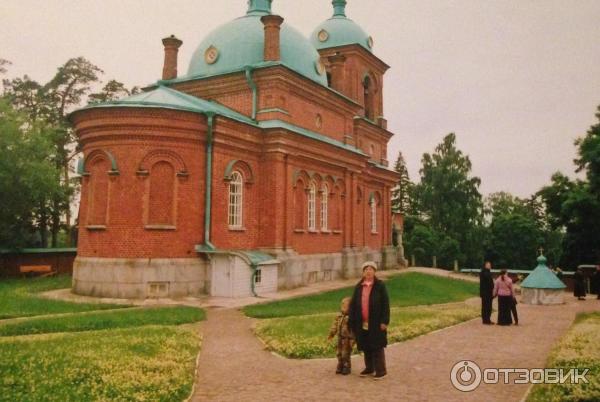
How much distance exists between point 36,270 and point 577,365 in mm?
25195

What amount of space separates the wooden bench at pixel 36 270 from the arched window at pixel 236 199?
11.3 m

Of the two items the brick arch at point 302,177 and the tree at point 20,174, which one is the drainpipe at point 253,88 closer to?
the brick arch at point 302,177

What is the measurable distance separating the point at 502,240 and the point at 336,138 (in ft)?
112

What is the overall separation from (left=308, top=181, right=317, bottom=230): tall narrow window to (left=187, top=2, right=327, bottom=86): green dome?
513 centimetres

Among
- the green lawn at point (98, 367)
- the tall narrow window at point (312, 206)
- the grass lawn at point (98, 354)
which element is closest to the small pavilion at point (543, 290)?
the tall narrow window at point (312, 206)

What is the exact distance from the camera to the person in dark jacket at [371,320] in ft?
25.5

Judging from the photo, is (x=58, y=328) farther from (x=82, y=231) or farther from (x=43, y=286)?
(x=43, y=286)

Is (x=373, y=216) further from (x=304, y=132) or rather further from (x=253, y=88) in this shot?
(x=253, y=88)

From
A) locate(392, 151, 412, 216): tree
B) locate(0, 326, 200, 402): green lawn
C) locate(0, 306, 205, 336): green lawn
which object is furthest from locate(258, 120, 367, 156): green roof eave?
locate(392, 151, 412, 216): tree

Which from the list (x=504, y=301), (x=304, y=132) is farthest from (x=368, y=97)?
(x=504, y=301)

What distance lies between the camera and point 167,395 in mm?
6664

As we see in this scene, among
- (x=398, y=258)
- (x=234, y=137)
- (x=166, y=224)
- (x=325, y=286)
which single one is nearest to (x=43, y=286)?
(x=166, y=224)

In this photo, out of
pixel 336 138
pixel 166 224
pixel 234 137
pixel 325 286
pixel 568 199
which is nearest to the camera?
pixel 166 224

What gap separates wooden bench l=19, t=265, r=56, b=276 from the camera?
2588 cm
